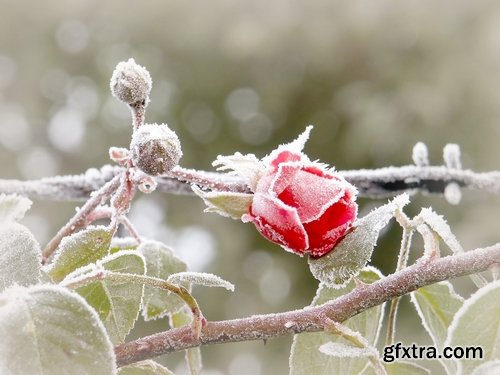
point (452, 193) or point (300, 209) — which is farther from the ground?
point (452, 193)

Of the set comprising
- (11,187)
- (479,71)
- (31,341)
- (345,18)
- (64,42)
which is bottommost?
(31,341)

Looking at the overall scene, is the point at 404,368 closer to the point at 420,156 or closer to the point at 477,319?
the point at 477,319

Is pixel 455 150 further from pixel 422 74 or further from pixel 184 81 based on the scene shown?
pixel 184 81

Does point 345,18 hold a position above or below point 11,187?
above

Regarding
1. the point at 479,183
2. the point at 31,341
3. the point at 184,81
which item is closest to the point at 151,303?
the point at 31,341

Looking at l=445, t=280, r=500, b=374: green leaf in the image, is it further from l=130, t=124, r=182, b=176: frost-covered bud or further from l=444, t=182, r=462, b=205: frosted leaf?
l=444, t=182, r=462, b=205: frosted leaf

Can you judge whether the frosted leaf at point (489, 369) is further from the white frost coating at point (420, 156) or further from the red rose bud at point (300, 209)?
the white frost coating at point (420, 156)

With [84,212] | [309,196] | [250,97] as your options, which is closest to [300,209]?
[309,196]

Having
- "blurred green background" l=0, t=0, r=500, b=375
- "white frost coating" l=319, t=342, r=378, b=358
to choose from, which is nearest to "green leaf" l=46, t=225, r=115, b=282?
"white frost coating" l=319, t=342, r=378, b=358
